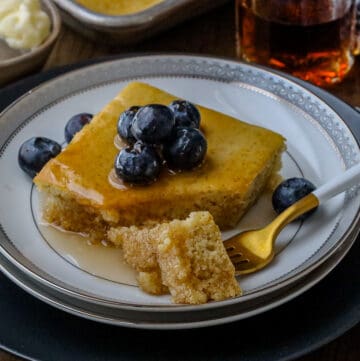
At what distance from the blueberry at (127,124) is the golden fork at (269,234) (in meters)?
0.28

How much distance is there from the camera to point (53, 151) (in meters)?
1.63

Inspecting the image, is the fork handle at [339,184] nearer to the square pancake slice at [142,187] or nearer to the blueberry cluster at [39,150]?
the square pancake slice at [142,187]

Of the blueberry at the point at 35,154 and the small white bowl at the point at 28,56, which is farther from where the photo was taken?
the small white bowl at the point at 28,56

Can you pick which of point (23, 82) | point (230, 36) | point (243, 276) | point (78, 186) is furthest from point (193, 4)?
point (243, 276)

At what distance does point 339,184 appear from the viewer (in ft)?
4.70

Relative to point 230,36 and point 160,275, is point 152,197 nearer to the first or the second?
point 160,275

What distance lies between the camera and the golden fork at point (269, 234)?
1.36 m

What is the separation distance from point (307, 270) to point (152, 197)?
0.35 meters

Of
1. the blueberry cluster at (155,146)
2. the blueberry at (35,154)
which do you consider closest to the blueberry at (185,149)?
the blueberry cluster at (155,146)

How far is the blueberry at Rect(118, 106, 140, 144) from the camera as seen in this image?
151 centimetres

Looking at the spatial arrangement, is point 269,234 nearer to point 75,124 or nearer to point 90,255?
point 90,255

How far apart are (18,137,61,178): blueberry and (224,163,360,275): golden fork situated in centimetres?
43

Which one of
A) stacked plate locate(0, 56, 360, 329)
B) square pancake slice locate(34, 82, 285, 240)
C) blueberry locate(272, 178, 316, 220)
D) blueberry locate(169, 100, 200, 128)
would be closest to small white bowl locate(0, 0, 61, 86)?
stacked plate locate(0, 56, 360, 329)

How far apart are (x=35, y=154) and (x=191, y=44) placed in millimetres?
769
